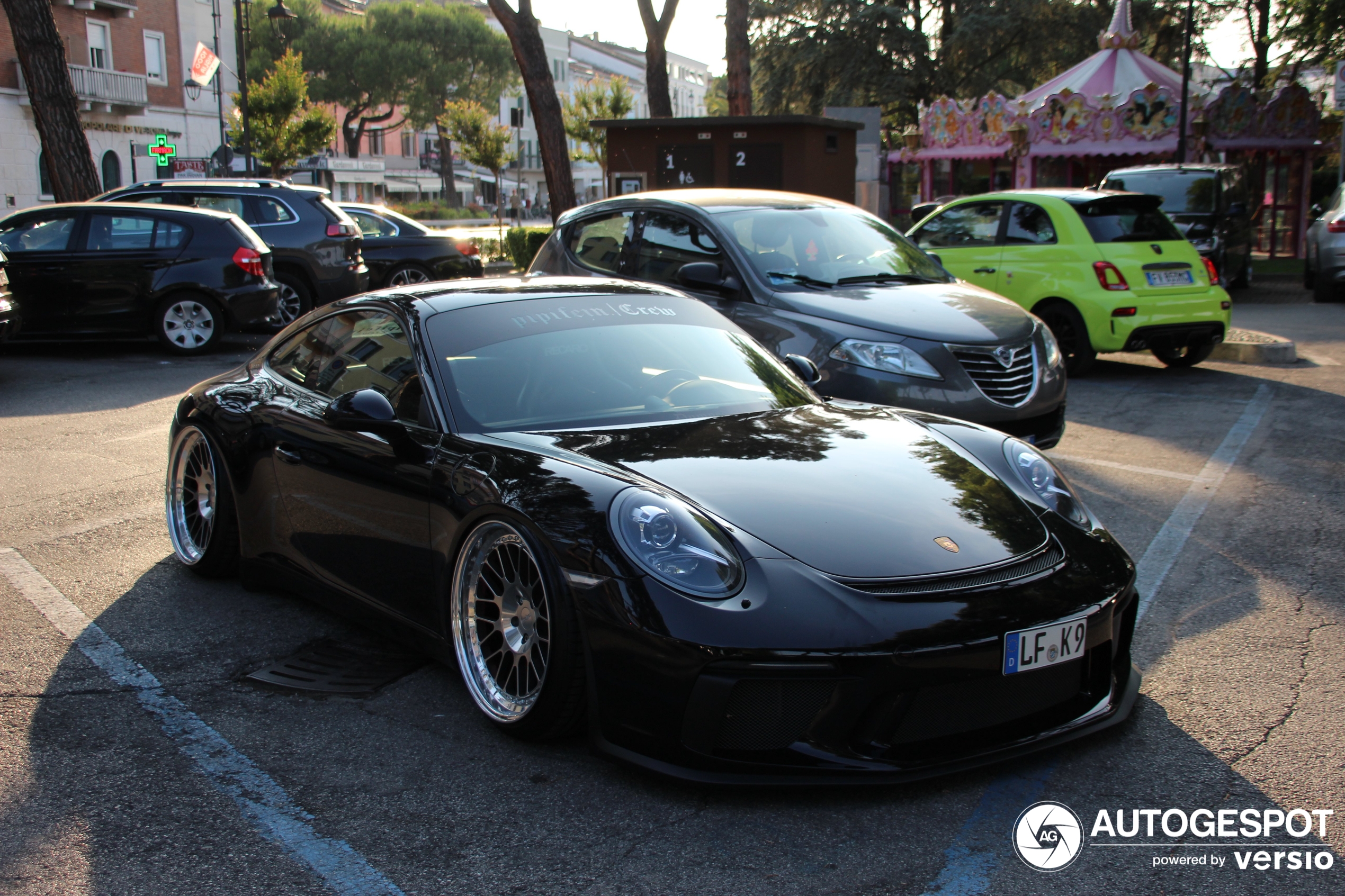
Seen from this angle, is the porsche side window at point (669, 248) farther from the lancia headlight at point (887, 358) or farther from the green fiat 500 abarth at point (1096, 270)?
the green fiat 500 abarth at point (1096, 270)

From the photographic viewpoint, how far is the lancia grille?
6.63 m

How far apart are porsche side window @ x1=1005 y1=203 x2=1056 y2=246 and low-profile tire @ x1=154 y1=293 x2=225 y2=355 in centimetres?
770

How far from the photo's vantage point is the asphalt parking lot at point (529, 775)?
270 cm

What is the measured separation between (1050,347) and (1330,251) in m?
11.5

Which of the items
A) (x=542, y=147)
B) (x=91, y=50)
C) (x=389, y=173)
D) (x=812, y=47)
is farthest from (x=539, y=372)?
(x=389, y=173)

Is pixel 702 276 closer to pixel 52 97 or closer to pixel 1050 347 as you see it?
pixel 1050 347

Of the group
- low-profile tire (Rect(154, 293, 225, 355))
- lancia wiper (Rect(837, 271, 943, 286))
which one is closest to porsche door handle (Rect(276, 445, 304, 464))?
lancia wiper (Rect(837, 271, 943, 286))

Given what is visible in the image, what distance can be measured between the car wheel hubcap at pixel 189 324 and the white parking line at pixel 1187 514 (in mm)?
9431

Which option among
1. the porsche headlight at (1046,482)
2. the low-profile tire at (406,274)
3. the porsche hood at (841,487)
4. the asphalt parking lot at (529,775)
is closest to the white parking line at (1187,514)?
the asphalt parking lot at (529,775)

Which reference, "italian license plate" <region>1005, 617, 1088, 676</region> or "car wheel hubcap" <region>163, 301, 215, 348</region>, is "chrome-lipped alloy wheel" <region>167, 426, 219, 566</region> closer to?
"italian license plate" <region>1005, 617, 1088, 676</region>

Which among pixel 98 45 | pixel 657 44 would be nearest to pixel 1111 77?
pixel 657 44

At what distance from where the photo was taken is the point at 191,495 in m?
5.21

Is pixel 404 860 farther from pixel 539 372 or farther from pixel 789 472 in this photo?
pixel 539 372

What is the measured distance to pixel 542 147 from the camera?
69.8 feet
